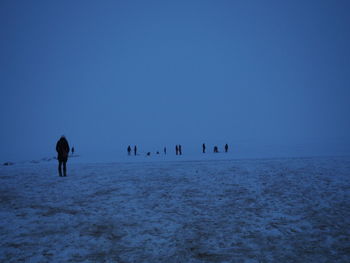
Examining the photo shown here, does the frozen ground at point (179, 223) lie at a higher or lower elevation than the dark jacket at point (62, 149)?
lower

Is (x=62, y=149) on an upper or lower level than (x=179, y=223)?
upper

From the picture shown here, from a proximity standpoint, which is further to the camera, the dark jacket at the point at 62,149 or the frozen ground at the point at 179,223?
the dark jacket at the point at 62,149

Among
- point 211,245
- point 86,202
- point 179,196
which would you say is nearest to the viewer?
point 211,245

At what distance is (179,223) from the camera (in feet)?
17.6

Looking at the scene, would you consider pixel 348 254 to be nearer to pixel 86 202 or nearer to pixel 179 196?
pixel 179 196

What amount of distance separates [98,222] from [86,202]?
1831 mm

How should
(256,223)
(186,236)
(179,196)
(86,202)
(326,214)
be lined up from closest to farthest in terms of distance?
(186,236) < (256,223) < (326,214) < (86,202) < (179,196)

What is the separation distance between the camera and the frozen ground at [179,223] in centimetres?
407

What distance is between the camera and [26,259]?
12.7 ft

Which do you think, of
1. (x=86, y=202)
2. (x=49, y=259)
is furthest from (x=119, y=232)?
(x=86, y=202)

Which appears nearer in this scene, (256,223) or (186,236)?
(186,236)

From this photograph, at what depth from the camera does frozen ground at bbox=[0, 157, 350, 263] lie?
4074 mm

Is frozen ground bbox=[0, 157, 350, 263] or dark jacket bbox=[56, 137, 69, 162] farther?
dark jacket bbox=[56, 137, 69, 162]

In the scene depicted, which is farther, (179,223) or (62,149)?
(62,149)
